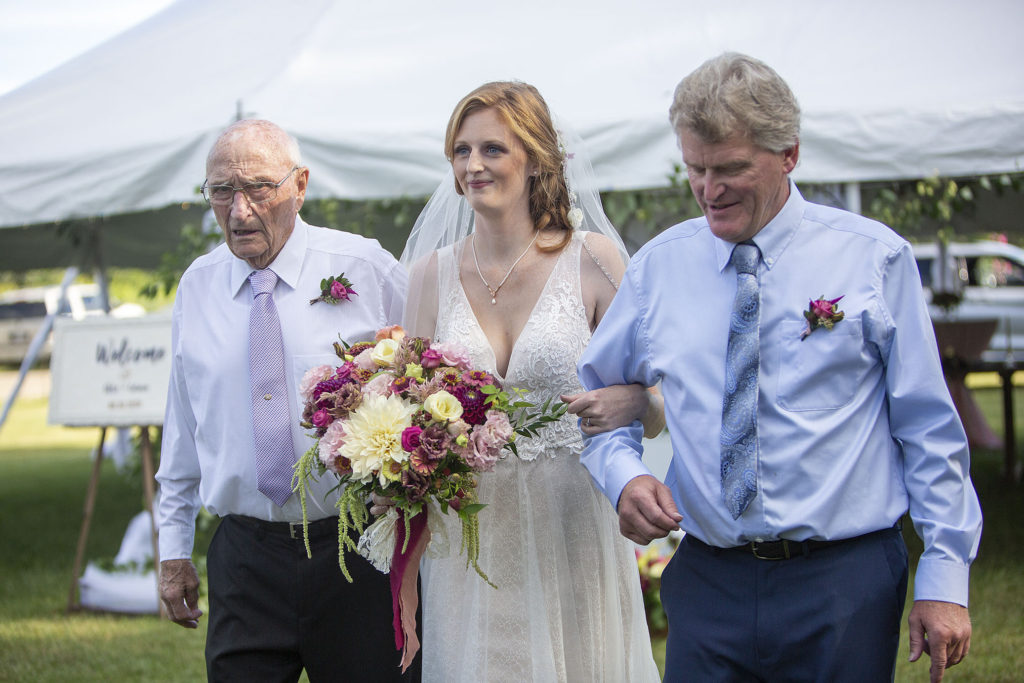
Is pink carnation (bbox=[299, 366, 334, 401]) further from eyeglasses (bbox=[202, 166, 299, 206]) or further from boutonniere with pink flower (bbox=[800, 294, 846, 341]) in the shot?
boutonniere with pink flower (bbox=[800, 294, 846, 341])

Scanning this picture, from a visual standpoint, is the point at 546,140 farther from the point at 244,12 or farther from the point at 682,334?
the point at 244,12

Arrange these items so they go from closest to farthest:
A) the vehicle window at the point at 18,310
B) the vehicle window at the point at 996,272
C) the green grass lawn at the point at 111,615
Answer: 1. the green grass lawn at the point at 111,615
2. the vehicle window at the point at 996,272
3. the vehicle window at the point at 18,310

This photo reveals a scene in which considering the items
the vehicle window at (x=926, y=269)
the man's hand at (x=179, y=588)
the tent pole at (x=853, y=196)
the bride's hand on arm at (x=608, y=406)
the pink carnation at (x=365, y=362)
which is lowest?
the vehicle window at (x=926, y=269)

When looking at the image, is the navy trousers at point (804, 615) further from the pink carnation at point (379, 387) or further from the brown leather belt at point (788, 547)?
the pink carnation at point (379, 387)

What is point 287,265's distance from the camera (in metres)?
3.08

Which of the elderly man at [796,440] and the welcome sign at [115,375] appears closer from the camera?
the elderly man at [796,440]

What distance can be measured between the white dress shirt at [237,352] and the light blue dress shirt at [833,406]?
1.08 metres

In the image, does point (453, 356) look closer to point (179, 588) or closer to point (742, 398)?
point (742, 398)

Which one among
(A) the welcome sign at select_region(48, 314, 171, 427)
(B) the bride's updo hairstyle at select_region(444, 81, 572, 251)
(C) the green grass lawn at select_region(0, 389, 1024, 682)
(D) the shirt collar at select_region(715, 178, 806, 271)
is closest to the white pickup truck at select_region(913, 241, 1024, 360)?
(C) the green grass lawn at select_region(0, 389, 1024, 682)

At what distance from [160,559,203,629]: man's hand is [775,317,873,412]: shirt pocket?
192 centimetres

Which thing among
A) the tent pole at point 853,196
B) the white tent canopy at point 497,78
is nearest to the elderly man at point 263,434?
the white tent canopy at point 497,78

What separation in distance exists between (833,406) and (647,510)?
0.46m

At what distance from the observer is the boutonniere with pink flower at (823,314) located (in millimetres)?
2145

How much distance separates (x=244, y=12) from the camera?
24.4ft
